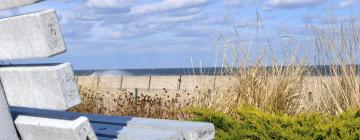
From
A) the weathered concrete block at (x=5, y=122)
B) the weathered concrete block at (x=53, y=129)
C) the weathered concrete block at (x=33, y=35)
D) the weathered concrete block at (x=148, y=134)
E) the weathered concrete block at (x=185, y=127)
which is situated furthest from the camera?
the weathered concrete block at (x=185, y=127)

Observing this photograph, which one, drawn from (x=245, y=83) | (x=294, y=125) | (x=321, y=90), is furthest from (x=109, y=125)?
(x=321, y=90)

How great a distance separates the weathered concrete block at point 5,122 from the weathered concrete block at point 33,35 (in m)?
0.17

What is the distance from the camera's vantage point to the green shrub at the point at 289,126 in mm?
3984

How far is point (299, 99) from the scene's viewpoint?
556cm

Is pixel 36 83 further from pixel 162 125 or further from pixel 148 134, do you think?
pixel 162 125

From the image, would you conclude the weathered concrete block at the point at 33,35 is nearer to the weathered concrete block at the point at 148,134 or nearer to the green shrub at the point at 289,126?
the weathered concrete block at the point at 148,134

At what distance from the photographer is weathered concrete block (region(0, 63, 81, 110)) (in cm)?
189

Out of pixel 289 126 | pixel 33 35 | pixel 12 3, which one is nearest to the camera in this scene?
pixel 33 35

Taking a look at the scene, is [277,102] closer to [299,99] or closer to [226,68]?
[299,99]

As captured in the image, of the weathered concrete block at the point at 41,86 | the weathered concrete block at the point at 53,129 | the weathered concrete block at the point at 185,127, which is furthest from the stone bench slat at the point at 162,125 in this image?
the weathered concrete block at the point at 41,86

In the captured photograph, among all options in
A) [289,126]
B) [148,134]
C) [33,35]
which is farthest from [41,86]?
[289,126]

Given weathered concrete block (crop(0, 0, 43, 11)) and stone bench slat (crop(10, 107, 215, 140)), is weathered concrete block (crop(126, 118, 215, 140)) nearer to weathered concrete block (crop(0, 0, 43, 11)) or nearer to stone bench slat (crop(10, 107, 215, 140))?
stone bench slat (crop(10, 107, 215, 140))

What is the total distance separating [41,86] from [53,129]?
0.56 feet

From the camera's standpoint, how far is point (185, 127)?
2.68 m
